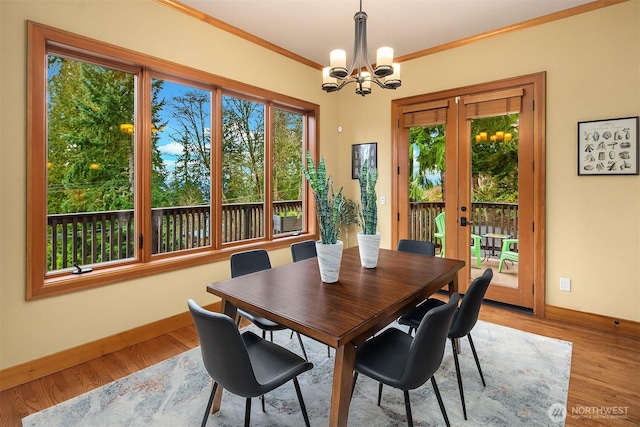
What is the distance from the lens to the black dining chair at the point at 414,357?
139cm

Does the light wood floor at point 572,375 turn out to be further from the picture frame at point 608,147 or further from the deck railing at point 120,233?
the picture frame at point 608,147

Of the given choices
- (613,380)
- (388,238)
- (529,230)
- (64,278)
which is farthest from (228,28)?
(613,380)

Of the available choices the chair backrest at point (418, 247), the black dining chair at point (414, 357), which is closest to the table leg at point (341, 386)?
the black dining chair at point (414, 357)

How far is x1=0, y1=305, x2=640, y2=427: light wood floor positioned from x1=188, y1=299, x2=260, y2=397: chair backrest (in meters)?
1.40

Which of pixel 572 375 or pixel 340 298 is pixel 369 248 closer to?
pixel 340 298

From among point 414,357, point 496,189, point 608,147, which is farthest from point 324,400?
point 608,147

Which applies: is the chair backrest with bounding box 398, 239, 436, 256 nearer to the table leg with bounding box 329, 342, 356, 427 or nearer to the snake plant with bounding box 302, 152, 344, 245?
the snake plant with bounding box 302, 152, 344, 245

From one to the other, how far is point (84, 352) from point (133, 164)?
60.6 inches

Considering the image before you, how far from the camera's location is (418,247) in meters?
2.99

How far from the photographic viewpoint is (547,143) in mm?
3262

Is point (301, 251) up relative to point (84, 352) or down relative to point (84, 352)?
up

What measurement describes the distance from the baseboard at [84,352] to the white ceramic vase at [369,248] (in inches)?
75.0

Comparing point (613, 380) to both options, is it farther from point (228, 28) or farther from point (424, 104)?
point (228, 28)

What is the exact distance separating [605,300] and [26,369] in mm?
4694
